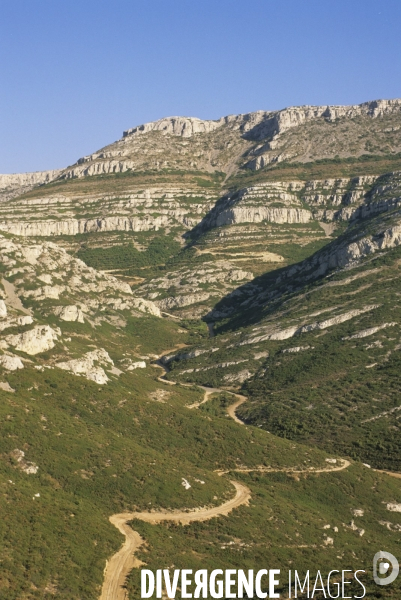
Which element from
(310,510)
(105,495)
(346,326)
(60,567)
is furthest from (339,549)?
(346,326)

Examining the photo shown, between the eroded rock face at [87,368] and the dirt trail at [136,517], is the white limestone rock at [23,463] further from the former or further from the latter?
the eroded rock face at [87,368]

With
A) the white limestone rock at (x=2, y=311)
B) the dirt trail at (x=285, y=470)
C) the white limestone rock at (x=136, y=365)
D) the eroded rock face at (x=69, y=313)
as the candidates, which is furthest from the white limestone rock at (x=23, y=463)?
the eroded rock face at (x=69, y=313)

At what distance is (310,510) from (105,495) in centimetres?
2456

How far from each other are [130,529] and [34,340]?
52239 millimetres

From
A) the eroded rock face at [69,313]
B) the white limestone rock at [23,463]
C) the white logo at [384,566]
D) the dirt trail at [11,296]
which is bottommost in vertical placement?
the white logo at [384,566]

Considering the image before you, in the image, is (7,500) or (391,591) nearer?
(391,591)

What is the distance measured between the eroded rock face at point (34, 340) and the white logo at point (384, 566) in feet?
195

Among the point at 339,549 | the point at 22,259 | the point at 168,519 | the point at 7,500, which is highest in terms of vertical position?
the point at 22,259

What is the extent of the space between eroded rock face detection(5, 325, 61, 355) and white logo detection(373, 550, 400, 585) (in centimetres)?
5942

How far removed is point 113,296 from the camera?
621 ft

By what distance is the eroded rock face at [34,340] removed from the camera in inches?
4427

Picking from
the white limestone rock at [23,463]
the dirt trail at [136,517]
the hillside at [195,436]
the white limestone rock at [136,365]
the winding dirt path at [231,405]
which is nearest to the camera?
the dirt trail at [136,517]

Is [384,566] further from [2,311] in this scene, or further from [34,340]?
[2,311]

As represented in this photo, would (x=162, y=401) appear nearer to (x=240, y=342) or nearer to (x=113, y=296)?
(x=240, y=342)
